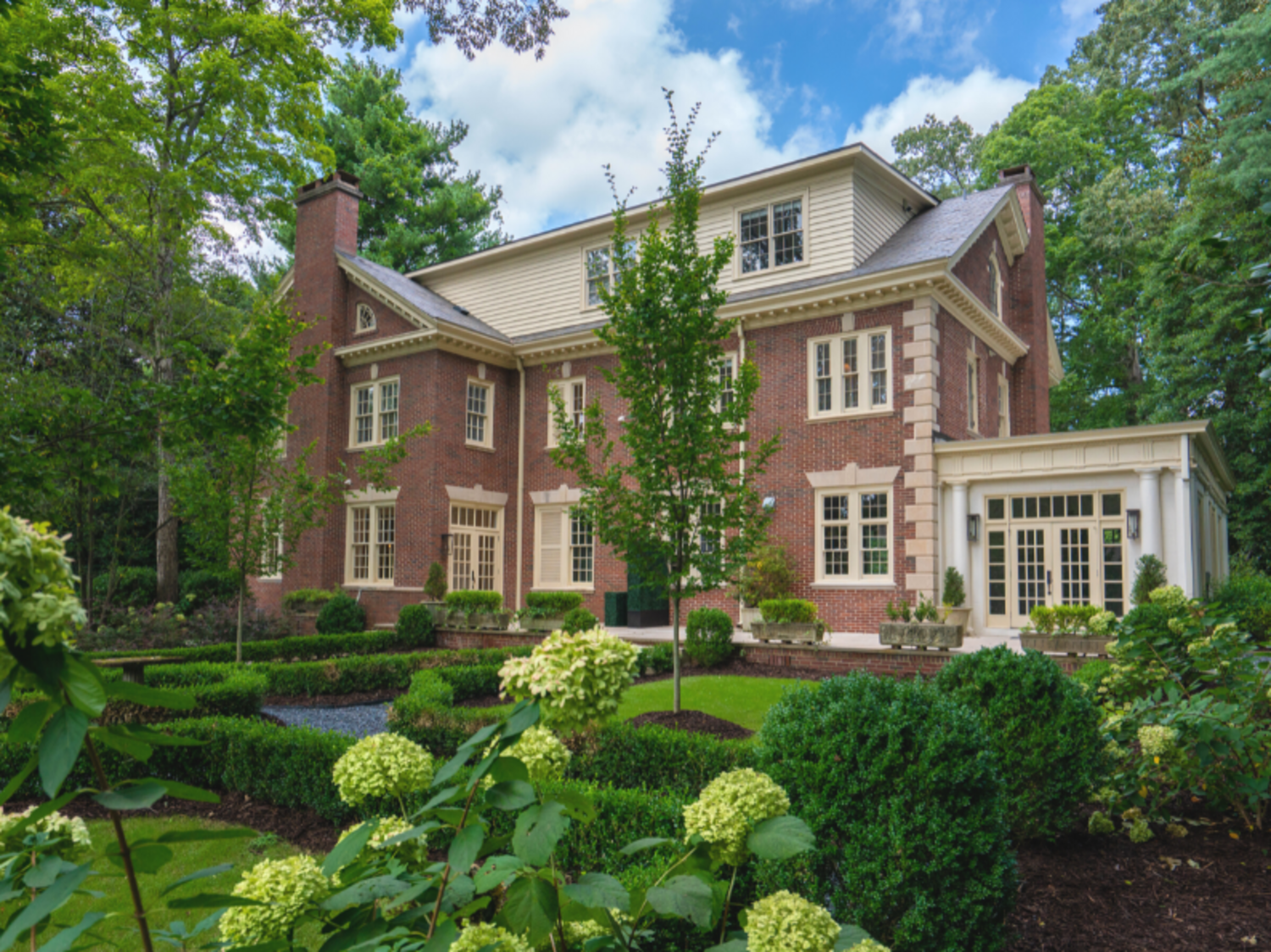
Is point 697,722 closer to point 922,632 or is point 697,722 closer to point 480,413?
point 922,632

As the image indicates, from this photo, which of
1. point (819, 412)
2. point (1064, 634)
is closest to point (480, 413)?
point (819, 412)

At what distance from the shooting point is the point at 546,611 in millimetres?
17859

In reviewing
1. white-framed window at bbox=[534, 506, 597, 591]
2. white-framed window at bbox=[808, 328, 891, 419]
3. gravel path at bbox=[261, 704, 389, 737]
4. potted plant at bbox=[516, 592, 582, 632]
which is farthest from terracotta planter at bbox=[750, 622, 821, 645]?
gravel path at bbox=[261, 704, 389, 737]

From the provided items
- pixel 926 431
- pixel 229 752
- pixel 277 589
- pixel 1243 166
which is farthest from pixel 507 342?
pixel 1243 166

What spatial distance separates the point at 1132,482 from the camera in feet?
51.6

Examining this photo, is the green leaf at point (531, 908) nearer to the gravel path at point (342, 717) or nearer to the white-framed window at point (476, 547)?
the gravel path at point (342, 717)

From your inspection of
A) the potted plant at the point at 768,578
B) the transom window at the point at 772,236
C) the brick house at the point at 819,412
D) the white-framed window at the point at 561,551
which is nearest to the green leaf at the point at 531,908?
the brick house at the point at 819,412

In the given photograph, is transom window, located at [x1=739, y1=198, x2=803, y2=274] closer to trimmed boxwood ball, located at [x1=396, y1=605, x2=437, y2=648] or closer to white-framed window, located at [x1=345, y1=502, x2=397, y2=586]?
trimmed boxwood ball, located at [x1=396, y1=605, x2=437, y2=648]

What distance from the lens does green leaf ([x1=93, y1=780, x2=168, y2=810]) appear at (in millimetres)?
1178

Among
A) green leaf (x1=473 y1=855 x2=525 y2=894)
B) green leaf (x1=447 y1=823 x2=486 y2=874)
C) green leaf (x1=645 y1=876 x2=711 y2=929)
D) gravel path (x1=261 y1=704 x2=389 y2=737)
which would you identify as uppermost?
green leaf (x1=447 y1=823 x2=486 y2=874)

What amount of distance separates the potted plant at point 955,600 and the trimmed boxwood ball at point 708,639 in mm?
4255

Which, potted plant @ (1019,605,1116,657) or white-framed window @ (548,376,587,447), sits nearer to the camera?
potted plant @ (1019,605,1116,657)

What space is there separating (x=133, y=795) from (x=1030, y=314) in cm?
2501

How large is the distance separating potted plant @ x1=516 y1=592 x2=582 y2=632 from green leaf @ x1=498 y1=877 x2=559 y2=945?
52.9 feet
